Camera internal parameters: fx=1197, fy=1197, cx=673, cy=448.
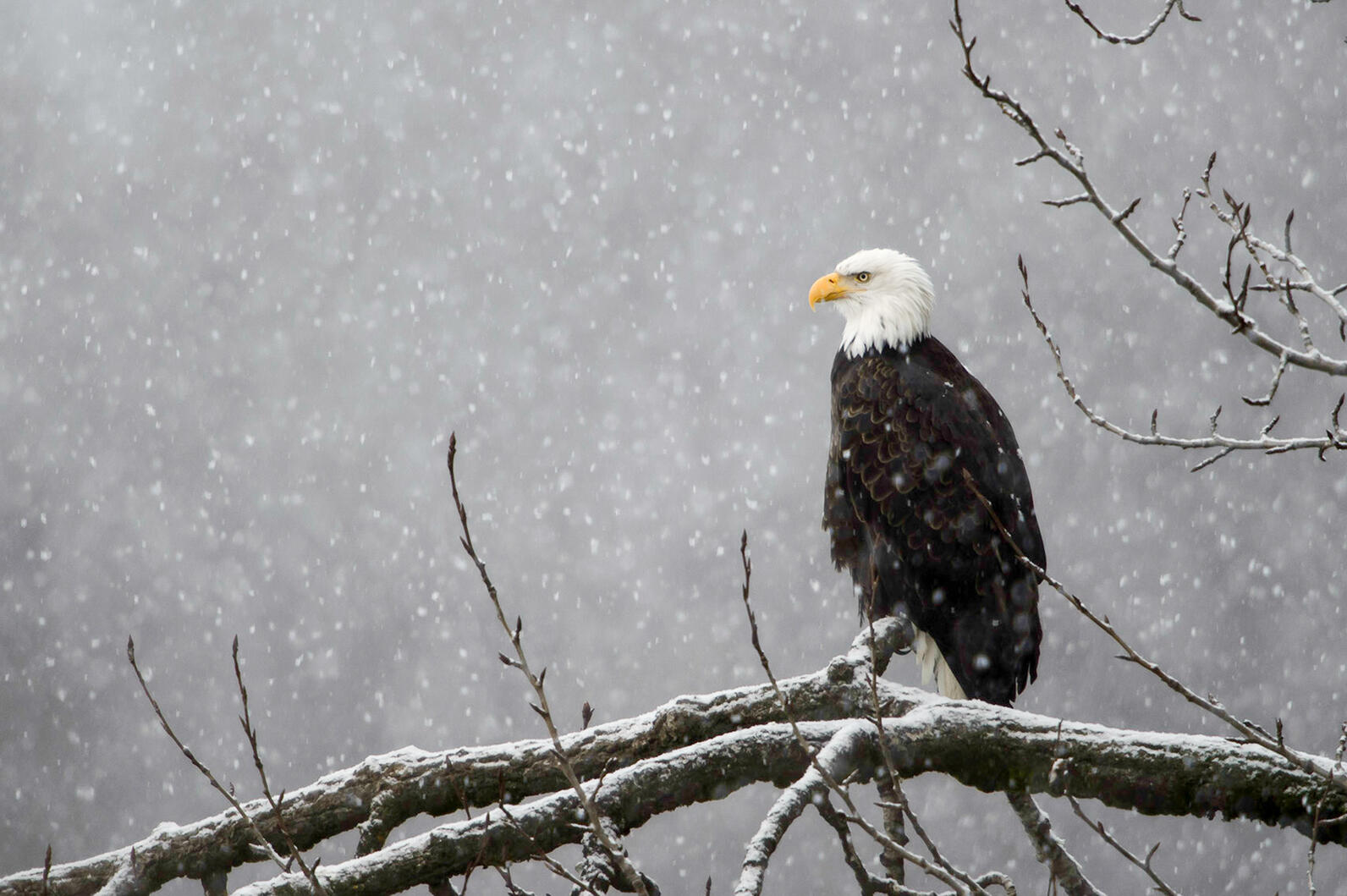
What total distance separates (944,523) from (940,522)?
2 centimetres

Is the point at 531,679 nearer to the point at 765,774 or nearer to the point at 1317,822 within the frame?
the point at 765,774

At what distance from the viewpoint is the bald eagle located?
4539 millimetres

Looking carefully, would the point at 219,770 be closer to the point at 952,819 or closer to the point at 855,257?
the point at 952,819

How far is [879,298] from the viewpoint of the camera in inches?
208

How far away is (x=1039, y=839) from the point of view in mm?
2213

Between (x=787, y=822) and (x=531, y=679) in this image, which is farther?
(x=787, y=822)

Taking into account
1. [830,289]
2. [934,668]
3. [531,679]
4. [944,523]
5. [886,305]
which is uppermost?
[830,289]

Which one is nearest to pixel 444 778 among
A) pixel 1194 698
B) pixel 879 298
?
pixel 1194 698

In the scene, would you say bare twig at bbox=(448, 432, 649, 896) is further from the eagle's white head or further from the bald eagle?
the eagle's white head

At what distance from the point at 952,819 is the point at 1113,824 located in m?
15.7

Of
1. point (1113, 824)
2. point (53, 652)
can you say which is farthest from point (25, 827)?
point (1113, 824)

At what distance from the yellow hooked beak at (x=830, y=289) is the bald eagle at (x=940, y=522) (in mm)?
655

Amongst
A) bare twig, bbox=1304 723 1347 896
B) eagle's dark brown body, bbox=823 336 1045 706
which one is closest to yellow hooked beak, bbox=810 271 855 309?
eagle's dark brown body, bbox=823 336 1045 706

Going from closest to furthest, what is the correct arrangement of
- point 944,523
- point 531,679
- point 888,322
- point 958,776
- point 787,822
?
point 531,679
point 787,822
point 958,776
point 944,523
point 888,322
